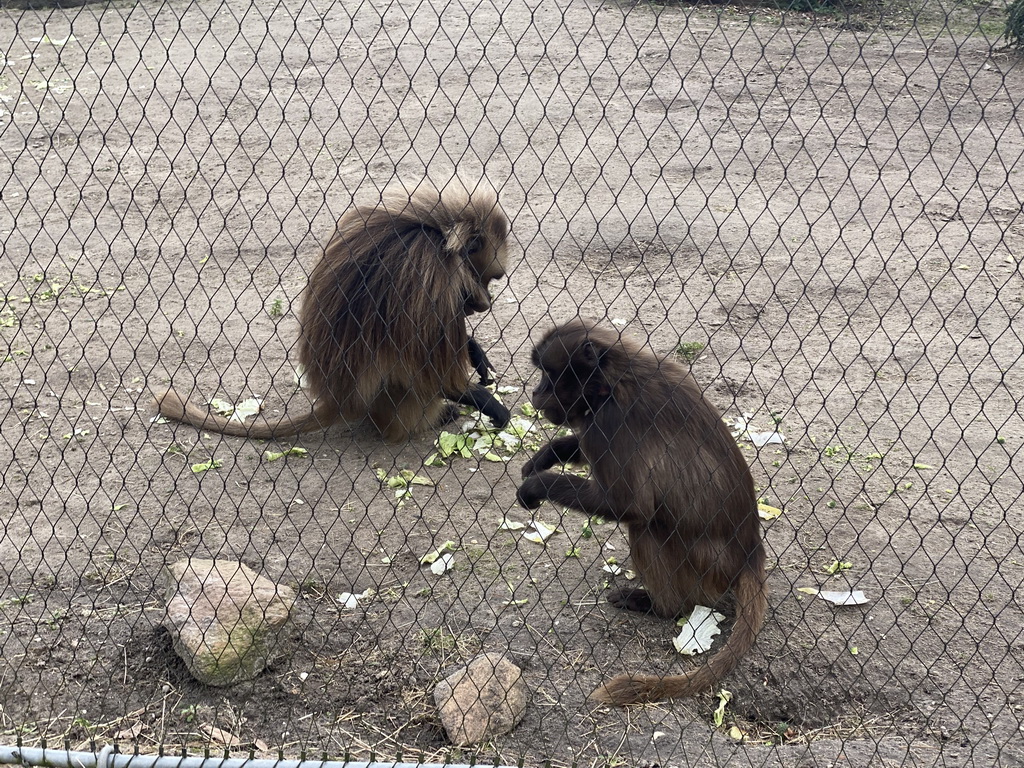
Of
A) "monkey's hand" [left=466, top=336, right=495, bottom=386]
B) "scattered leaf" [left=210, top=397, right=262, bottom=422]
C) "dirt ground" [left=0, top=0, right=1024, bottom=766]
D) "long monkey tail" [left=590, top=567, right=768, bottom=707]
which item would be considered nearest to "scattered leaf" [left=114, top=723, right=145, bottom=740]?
"dirt ground" [left=0, top=0, right=1024, bottom=766]

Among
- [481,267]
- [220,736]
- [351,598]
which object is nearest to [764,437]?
[481,267]

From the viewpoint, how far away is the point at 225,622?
417 cm

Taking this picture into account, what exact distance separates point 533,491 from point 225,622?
137cm

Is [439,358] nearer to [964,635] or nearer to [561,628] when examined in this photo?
[561,628]

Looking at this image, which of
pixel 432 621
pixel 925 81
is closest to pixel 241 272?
pixel 432 621

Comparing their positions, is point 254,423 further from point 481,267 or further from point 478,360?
point 481,267

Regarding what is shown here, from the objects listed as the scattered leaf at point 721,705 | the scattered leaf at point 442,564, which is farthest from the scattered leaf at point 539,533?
the scattered leaf at point 721,705

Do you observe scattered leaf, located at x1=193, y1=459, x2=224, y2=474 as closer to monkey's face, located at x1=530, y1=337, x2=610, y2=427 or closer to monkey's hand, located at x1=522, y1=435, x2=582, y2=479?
monkey's hand, located at x1=522, y1=435, x2=582, y2=479

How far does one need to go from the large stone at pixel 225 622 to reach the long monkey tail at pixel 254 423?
4.83ft

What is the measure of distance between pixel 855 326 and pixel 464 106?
16.6 ft

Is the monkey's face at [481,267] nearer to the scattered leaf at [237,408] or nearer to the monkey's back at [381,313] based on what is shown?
the monkey's back at [381,313]

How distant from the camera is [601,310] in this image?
23.0ft

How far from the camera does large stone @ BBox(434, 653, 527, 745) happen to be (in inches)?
154

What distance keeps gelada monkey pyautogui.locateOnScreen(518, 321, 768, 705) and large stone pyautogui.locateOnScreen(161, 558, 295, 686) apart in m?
1.25
